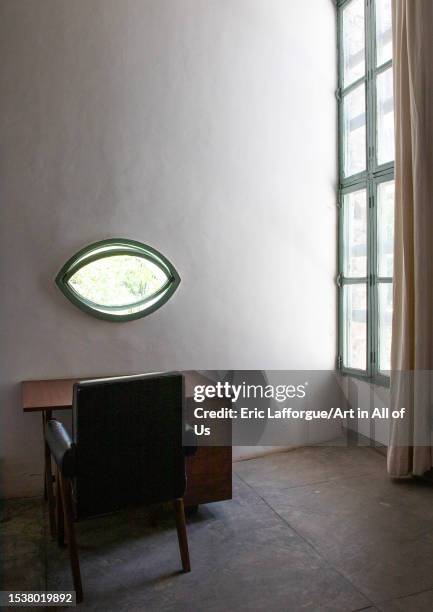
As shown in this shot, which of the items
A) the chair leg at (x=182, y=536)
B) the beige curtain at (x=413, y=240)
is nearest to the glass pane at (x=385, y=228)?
the beige curtain at (x=413, y=240)

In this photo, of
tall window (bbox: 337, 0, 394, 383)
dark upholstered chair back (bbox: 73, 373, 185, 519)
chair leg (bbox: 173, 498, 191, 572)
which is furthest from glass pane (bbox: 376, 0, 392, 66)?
chair leg (bbox: 173, 498, 191, 572)

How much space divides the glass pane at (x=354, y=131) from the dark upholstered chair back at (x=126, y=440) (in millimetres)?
2410

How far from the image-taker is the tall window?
3.53m

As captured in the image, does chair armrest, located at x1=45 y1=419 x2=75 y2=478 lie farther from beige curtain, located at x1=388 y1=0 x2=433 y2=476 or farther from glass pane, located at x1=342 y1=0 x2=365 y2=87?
glass pane, located at x1=342 y1=0 x2=365 y2=87

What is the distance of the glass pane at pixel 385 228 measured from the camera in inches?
138

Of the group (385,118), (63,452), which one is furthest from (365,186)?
(63,452)

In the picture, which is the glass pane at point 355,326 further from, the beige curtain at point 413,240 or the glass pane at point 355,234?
the beige curtain at point 413,240

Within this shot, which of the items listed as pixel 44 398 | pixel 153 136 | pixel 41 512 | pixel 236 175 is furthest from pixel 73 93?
pixel 41 512

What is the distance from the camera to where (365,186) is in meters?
3.67

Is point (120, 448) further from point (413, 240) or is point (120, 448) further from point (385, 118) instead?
point (385, 118)

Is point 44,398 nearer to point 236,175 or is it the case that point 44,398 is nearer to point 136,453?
point 136,453

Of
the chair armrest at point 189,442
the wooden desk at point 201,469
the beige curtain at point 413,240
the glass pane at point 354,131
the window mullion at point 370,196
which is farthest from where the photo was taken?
the glass pane at point 354,131

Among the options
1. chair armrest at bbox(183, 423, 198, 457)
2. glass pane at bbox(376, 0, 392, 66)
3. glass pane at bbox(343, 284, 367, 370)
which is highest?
glass pane at bbox(376, 0, 392, 66)

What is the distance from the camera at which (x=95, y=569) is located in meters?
2.32
